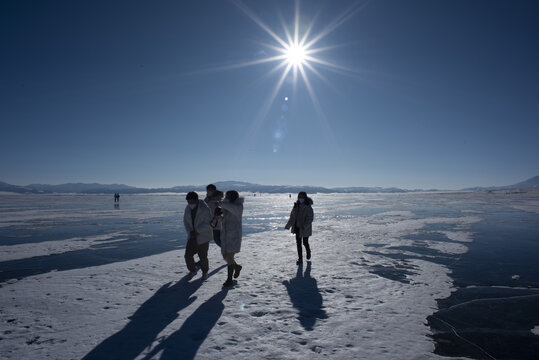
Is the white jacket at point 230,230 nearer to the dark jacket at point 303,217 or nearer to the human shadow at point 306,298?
the human shadow at point 306,298

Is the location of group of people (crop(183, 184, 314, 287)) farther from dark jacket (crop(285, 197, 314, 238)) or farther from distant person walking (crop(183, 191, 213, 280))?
dark jacket (crop(285, 197, 314, 238))

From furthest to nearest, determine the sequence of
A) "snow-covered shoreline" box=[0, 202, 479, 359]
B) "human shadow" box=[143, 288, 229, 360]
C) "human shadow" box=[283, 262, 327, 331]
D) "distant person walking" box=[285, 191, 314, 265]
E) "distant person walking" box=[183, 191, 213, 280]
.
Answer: "distant person walking" box=[285, 191, 314, 265] → "distant person walking" box=[183, 191, 213, 280] → "human shadow" box=[283, 262, 327, 331] → "snow-covered shoreline" box=[0, 202, 479, 359] → "human shadow" box=[143, 288, 229, 360]

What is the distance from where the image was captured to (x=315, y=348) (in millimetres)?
3564

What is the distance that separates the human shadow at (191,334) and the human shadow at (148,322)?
26cm

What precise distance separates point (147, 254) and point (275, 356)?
7.07 meters

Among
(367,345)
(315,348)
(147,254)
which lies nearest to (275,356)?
(315,348)

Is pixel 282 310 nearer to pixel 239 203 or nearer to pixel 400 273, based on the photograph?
pixel 239 203

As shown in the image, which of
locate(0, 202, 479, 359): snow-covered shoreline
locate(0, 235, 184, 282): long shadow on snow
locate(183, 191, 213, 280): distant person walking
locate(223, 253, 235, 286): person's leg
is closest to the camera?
locate(0, 202, 479, 359): snow-covered shoreline

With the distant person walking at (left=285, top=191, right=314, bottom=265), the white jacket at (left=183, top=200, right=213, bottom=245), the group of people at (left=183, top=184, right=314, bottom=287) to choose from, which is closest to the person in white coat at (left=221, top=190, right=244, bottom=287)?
the group of people at (left=183, top=184, right=314, bottom=287)

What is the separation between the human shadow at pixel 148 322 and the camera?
11.3 feet

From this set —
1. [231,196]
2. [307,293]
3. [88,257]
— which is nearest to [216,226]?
[231,196]

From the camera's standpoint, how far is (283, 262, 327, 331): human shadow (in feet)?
14.5

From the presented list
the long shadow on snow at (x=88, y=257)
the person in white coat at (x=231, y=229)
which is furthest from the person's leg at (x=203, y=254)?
the long shadow on snow at (x=88, y=257)

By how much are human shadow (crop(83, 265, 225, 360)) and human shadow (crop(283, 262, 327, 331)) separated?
2.05 meters
